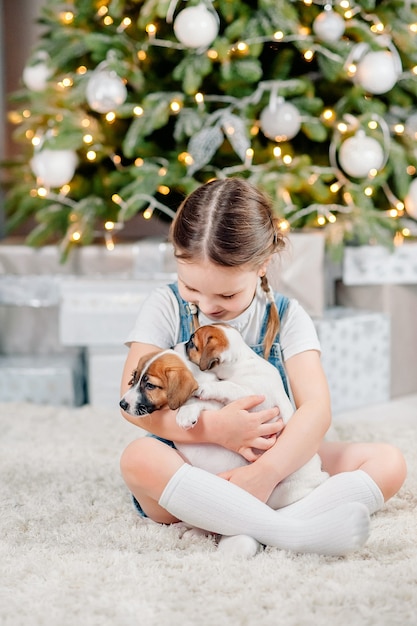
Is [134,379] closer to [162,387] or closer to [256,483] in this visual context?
[162,387]

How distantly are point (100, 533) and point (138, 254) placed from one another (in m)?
1.21

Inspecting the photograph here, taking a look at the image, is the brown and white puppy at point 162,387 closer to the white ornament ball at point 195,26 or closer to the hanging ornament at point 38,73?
the white ornament ball at point 195,26

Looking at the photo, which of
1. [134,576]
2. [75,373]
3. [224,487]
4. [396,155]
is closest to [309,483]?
[224,487]

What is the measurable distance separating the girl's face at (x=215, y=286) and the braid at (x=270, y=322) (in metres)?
0.08

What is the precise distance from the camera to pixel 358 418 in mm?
2307

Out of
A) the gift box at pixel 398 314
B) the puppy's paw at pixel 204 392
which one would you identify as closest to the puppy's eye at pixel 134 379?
the puppy's paw at pixel 204 392

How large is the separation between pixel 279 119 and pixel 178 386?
131 cm

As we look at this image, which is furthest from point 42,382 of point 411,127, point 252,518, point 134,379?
point 411,127

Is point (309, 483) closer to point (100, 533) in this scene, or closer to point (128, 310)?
point (100, 533)

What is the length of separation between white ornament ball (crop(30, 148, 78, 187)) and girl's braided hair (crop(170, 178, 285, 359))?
3.60 feet

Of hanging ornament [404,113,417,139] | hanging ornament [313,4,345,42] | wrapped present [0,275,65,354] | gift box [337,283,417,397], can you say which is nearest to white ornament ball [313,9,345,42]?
hanging ornament [313,4,345,42]

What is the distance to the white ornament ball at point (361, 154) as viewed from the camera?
Result: 236 centimetres

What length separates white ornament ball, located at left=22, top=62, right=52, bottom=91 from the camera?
8.54 ft

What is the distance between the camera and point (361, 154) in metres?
2.35
